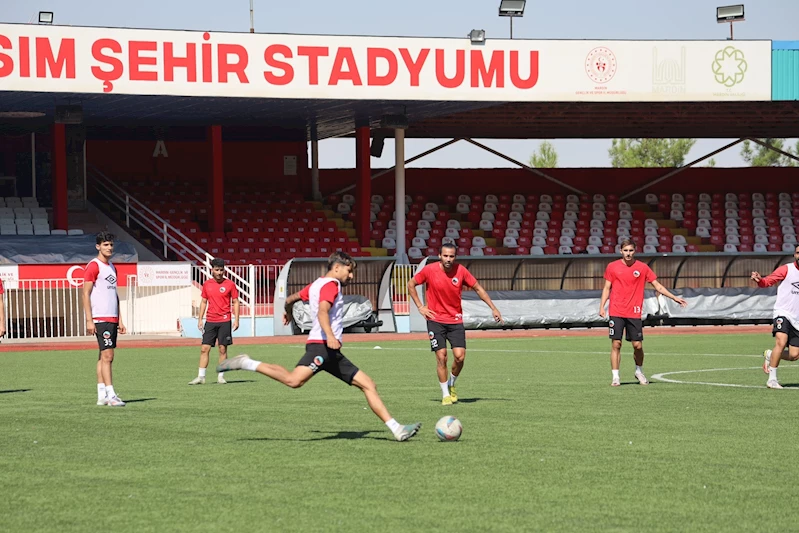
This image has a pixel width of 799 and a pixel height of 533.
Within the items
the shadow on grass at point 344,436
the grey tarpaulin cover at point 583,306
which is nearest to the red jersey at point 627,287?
the shadow on grass at point 344,436

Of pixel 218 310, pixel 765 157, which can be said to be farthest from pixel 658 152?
pixel 218 310

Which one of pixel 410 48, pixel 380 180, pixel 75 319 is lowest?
pixel 75 319

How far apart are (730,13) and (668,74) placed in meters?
4.58

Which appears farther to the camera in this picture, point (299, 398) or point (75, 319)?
point (75, 319)

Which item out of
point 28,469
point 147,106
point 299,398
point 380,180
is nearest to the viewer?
point 28,469

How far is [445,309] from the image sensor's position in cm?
1454

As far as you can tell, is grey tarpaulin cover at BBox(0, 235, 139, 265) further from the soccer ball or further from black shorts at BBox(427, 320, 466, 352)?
the soccer ball

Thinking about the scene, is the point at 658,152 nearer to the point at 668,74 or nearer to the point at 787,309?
the point at 668,74

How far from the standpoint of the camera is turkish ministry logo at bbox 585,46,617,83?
1486 inches

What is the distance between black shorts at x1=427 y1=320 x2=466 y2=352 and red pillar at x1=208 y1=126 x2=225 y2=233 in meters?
27.0

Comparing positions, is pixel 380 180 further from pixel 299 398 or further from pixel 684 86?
pixel 299 398

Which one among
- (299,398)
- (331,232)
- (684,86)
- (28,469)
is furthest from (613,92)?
(28,469)

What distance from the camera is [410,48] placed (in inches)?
1436

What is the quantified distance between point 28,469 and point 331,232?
110ft
